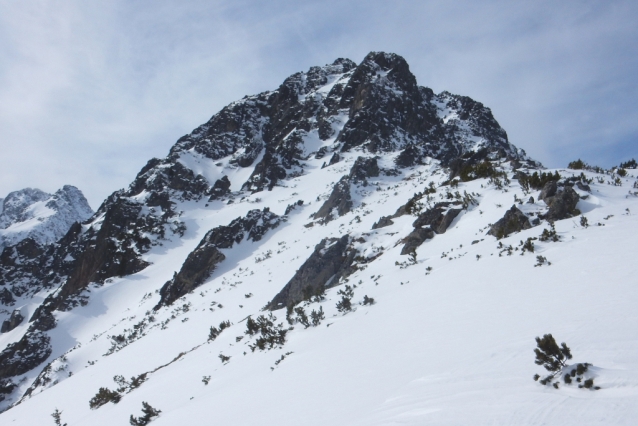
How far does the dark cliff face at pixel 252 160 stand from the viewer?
36062mm

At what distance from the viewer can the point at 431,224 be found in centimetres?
1396

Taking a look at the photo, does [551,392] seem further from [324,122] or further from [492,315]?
[324,122]

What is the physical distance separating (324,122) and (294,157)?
39.0ft

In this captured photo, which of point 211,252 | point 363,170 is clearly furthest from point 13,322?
point 363,170

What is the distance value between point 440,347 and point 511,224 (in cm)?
652

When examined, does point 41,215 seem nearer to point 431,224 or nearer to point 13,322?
point 13,322

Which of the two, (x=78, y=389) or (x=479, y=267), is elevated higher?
(x=479, y=267)

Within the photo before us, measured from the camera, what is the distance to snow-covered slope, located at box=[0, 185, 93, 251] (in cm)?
10500

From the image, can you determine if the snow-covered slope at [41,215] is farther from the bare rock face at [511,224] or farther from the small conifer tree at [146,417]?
the bare rock face at [511,224]

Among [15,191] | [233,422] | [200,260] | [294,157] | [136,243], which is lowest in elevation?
[233,422]

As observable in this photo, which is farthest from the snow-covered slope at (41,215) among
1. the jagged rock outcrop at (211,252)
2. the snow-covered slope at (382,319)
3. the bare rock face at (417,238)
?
the bare rock face at (417,238)

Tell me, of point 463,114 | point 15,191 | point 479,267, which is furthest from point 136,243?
point 15,191

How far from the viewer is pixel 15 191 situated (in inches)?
6491

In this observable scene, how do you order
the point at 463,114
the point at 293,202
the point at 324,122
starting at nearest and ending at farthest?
the point at 293,202
the point at 324,122
the point at 463,114
